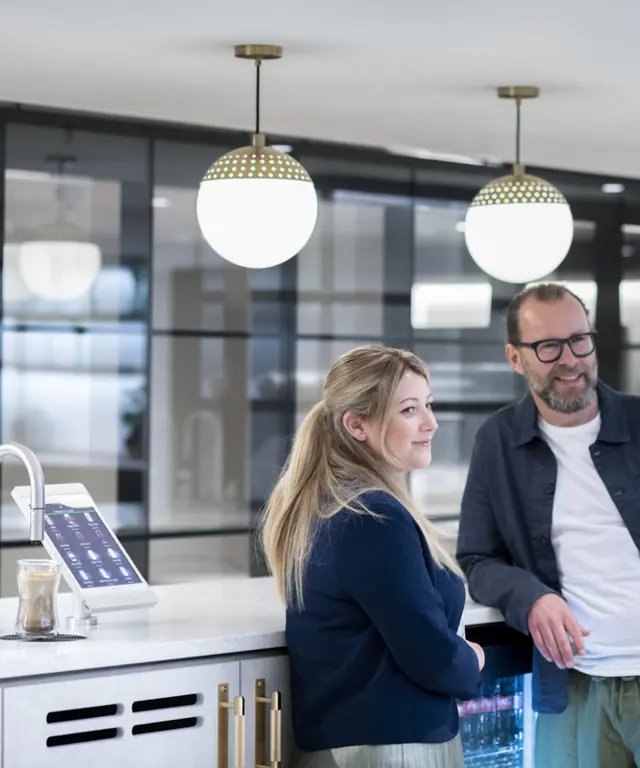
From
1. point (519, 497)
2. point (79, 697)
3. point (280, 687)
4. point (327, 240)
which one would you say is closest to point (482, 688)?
point (519, 497)

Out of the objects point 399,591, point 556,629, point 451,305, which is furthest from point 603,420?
point 451,305

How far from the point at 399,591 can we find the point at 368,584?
0.18 feet

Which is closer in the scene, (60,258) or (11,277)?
(11,277)

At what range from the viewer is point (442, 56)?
388cm

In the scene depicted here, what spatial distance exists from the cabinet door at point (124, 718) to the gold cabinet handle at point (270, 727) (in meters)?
0.05

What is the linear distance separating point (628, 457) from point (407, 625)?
92 cm

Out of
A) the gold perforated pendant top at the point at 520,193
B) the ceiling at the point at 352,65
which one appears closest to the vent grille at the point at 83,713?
the ceiling at the point at 352,65

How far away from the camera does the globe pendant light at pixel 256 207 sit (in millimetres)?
3363

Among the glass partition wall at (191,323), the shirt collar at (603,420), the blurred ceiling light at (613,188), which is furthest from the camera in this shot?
the blurred ceiling light at (613,188)

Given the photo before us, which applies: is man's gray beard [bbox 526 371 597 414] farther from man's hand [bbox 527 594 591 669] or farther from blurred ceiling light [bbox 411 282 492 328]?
blurred ceiling light [bbox 411 282 492 328]

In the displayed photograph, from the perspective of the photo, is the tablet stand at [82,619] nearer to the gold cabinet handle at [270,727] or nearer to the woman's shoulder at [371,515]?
the gold cabinet handle at [270,727]

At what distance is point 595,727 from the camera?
2.96 meters

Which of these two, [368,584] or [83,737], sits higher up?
[368,584]

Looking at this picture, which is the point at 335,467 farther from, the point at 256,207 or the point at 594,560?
the point at 256,207
